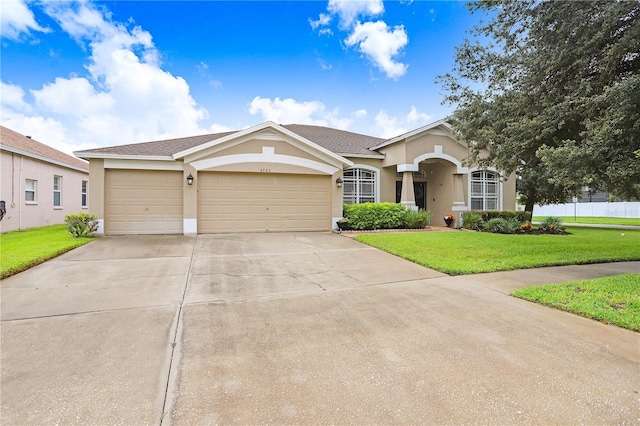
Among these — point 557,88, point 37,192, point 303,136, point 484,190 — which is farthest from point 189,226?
A: point 484,190

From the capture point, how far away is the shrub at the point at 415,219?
1341 centimetres

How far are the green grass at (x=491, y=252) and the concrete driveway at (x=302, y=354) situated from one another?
3.80 ft

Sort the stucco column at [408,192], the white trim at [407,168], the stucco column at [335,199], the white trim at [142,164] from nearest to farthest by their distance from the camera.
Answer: the white trim at [142,164]
the stucco column at [335,199]
the white trim at [407,168]
the stucco column at [408,192]

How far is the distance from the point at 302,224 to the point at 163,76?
9.32 meters

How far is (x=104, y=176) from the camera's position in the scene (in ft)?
37.6

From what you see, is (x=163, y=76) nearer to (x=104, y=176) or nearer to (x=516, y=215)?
(x=104, y=176)

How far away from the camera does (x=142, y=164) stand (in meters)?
11.7

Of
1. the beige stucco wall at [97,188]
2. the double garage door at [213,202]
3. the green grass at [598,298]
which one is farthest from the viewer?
the double garage door at [213,202]

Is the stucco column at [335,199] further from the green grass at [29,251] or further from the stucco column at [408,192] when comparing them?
the green grass at [29,251]

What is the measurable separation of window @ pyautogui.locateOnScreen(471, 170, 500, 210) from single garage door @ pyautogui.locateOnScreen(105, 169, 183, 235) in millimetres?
14144

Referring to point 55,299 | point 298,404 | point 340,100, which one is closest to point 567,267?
point 298,404

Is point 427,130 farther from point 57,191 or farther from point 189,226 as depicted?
point 57,191

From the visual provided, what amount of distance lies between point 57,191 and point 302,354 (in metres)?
19.1

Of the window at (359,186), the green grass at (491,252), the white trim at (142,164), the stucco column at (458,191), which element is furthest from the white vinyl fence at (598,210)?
the white trim at (142,164)
